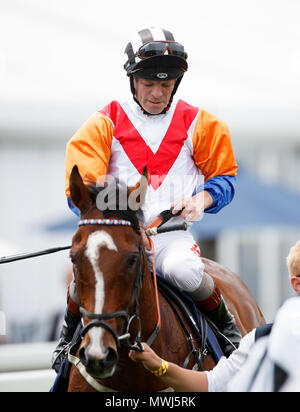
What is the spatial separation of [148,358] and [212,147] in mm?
1312

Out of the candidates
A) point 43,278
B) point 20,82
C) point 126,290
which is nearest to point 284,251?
point 43,278

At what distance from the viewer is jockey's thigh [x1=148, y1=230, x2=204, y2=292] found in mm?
3344

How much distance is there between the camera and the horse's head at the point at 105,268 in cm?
263

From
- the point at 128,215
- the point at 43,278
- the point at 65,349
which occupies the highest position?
the point at 128,215

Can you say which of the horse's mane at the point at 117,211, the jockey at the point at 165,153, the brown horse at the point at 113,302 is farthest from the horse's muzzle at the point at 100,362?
the jockey at the point at 165,153

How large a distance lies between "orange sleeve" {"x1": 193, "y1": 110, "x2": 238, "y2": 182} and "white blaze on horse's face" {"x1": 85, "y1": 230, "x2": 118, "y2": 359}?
1082 millimetres

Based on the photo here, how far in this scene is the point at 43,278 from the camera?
10.8 meters

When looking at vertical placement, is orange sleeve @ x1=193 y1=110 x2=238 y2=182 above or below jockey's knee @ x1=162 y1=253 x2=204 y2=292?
above

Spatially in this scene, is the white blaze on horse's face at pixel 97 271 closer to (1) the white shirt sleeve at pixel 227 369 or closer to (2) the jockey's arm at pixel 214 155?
(1) the white shirt sleeve at pixel 227 369

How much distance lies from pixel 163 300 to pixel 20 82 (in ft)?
27.1

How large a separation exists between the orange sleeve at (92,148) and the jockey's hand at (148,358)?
3.04 ft

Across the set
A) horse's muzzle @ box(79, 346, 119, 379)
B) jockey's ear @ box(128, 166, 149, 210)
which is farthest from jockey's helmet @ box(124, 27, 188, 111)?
horse's muzzle @ box(79, 346, 119, 379)

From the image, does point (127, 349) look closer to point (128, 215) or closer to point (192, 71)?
point (128, 215)

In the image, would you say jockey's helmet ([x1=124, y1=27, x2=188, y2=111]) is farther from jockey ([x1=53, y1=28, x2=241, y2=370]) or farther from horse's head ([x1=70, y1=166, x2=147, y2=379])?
horse's head ([x1=70, y1=166, x2=147, y2=379])
